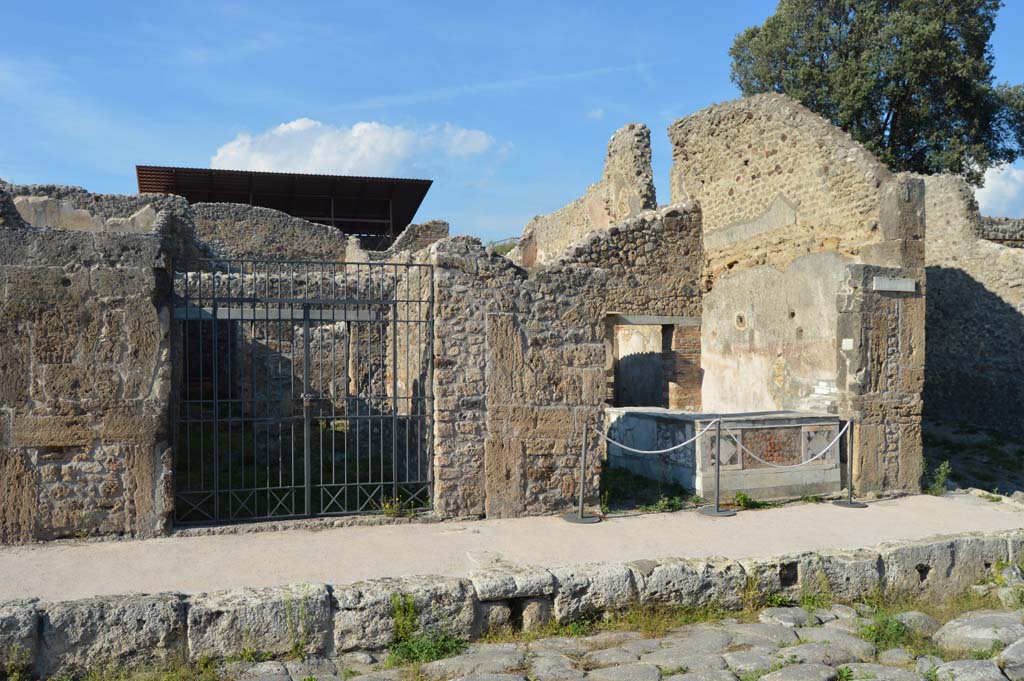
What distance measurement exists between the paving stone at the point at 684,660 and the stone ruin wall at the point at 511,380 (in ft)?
8.48

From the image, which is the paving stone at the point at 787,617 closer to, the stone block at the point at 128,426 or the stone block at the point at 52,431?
the stone block at the point at 128,426

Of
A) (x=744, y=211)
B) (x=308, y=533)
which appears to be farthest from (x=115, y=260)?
(x=744, y=211)

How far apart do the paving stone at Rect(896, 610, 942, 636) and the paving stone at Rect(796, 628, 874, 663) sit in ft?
1.83

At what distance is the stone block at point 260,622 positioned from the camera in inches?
183

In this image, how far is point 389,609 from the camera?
4.98 meters

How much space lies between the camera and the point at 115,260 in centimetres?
632

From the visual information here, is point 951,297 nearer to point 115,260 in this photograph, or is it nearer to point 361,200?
point 115,260

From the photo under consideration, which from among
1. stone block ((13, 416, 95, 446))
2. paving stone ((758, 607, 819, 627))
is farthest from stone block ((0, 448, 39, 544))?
paving stone ((758, 607, 819, 627))

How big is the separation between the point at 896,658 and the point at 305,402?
469 cm

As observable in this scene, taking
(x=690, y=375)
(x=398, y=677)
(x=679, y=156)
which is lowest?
(x=398, y=677)

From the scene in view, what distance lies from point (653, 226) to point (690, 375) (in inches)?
99.9

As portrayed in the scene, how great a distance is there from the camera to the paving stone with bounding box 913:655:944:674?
187 inches

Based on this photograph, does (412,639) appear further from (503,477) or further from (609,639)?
(503,477)

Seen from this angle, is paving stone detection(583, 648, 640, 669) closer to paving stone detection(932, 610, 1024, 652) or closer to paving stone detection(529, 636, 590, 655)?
paving stone detection(529, 636, 590, 655)
